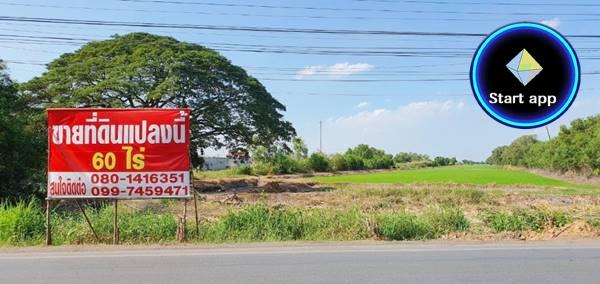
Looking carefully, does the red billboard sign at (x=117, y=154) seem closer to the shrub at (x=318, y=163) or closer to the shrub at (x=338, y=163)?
the shrub at (x=318, y=163)

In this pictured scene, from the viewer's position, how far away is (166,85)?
31.4m

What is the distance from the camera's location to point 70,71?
3303cm

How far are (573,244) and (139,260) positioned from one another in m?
8.58

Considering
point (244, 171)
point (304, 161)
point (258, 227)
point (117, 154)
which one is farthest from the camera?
point (304, 161)

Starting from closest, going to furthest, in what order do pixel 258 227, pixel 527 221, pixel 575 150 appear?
pixel 258 227 < pixel 527 221 < pixel 575 150

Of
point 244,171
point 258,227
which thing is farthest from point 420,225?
point 244,171

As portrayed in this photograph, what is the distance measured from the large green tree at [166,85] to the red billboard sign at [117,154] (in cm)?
2125

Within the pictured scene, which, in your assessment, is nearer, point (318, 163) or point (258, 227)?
point (258, 227)

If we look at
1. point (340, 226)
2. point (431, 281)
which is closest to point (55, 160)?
point (340, 226)

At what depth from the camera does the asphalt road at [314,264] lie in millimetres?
6793

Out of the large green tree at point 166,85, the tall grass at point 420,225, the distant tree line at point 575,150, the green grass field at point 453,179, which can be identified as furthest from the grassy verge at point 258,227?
the distant tree line at point 575,150

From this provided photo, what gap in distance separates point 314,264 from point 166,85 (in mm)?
25822

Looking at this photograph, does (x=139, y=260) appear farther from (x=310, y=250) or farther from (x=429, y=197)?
(x=429, y=197)

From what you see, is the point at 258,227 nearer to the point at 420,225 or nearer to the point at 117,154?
the point at 117,154
